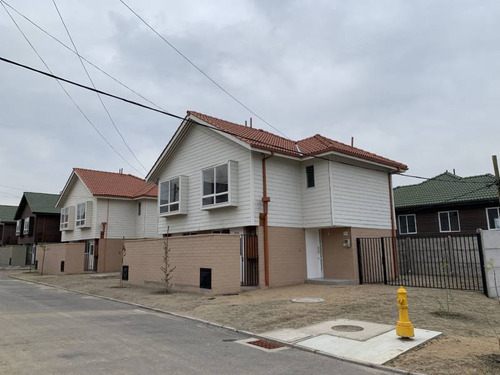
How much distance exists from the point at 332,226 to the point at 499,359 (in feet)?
34.7

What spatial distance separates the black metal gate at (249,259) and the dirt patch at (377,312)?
86 centimetres

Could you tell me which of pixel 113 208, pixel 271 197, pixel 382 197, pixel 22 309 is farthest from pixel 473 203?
pixel 113 208

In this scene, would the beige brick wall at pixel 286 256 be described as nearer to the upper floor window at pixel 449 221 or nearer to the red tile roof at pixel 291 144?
the red tile roof at pixel 291 144

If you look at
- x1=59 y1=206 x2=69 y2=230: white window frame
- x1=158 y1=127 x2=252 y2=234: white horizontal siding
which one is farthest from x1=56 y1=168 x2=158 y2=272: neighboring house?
x1=158 y1=127 x2=252 y2=234: white horizontal siding

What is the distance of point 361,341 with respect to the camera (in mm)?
6977

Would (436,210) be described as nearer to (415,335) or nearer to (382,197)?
(382,197)

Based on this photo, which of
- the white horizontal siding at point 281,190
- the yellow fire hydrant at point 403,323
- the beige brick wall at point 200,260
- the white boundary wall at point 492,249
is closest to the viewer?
the yellow fire hydrant at point 403,323

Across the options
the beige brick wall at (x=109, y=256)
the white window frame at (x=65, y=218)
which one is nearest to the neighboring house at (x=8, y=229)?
the white window frame at (x=65, y=218)

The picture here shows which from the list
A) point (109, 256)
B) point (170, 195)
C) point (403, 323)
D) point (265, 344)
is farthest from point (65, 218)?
point (403, 323)

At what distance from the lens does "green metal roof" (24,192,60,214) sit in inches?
1576

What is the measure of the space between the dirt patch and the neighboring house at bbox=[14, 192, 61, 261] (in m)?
28.6

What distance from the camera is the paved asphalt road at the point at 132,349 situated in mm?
5613

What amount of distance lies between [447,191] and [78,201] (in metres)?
27.7

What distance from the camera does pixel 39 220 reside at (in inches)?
1581
